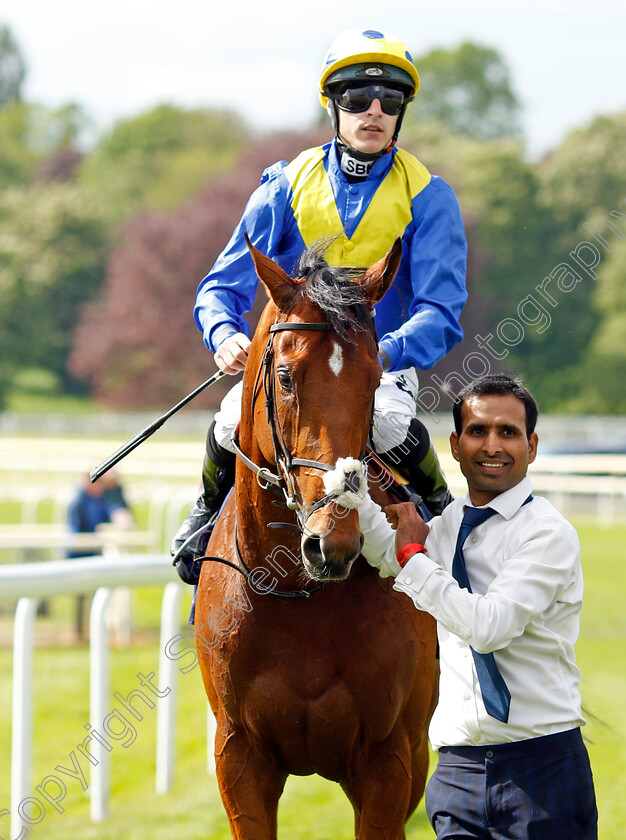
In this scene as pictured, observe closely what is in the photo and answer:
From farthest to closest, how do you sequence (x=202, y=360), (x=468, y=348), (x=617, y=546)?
(x=202, y=360) → (x=468, y=348) → (x=617, y=546)

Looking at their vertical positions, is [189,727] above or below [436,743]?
below

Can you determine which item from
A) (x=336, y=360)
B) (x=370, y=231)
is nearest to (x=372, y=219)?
(x=370, y=231)

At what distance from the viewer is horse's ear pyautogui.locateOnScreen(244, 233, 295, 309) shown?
2666 millimetres

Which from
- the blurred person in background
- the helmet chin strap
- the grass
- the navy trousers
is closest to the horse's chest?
the navy trousers

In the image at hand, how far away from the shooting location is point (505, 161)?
125 ft

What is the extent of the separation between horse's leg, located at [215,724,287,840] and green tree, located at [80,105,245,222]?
49.4 metres

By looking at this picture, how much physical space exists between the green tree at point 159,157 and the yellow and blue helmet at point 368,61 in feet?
160

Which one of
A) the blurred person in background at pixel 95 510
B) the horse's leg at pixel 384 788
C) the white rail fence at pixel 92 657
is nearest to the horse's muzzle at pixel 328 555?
the horse's leg at pixel 384 788

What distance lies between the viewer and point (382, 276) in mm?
Result: 2680

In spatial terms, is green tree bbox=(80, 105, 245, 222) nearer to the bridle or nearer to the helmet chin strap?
the helmet chin strap

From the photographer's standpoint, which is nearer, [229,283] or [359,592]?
[359,592]

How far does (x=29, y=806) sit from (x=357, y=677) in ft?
7.71

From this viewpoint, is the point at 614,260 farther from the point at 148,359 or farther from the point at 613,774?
the point at 613,774

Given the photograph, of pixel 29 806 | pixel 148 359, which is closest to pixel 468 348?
pixel 148 359
